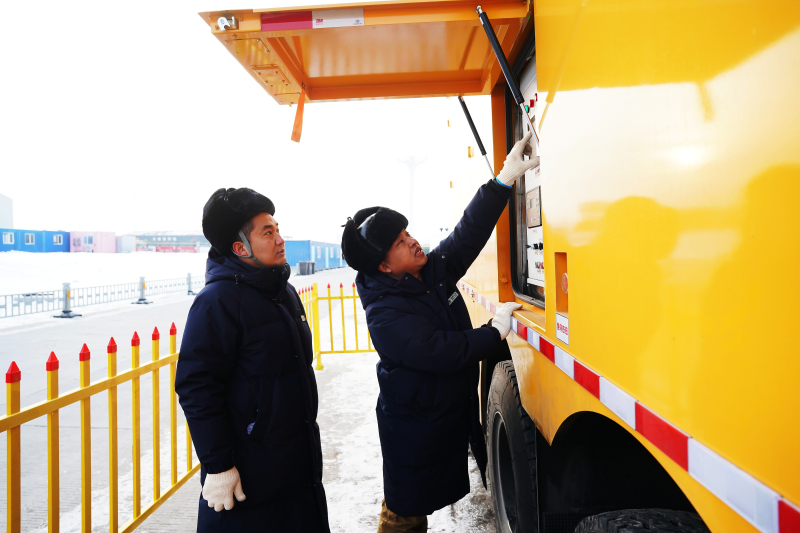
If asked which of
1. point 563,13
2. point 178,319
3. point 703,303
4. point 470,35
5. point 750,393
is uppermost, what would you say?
point 470,35

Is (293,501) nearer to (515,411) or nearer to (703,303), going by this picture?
(515,411)

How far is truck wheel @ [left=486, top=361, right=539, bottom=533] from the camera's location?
75.8 inches

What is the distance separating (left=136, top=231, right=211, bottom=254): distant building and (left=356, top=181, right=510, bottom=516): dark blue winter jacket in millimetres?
63327

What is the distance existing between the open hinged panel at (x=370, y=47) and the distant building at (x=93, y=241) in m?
52.6

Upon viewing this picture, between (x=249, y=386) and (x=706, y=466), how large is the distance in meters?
1.67

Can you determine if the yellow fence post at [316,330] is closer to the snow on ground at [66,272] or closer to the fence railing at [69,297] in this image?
the fence railing at [69,297]

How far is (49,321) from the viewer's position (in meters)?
11.9

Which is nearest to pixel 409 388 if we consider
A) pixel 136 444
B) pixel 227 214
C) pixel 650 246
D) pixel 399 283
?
pixel 399 283

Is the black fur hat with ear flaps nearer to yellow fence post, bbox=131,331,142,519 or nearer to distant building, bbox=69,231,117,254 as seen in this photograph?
yellow fence post, bbox=131,331,142,519

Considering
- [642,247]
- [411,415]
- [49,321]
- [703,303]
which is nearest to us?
[703,303]

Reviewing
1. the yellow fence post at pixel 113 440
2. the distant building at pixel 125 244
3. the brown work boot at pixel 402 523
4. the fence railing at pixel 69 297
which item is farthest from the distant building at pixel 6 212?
the brown work boot at pixel 402 523

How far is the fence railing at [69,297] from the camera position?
41.0ft

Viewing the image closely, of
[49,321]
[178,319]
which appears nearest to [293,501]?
[178,319]

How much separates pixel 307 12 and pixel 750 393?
190cm
